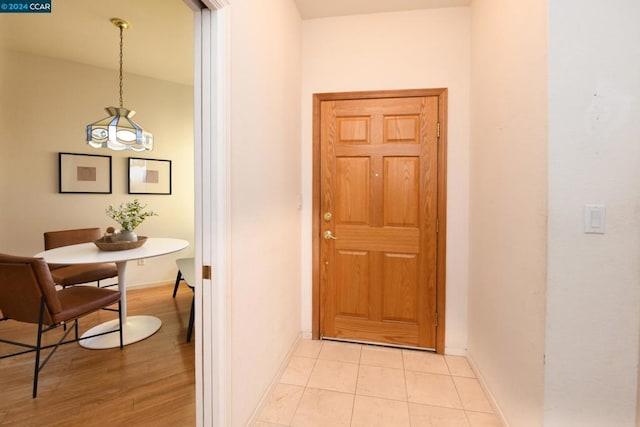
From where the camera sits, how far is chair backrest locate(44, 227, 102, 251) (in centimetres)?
269

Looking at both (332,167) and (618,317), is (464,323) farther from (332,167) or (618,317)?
(332,167)

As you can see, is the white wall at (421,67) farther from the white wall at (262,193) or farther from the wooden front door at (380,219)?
the white wall at (262,193)

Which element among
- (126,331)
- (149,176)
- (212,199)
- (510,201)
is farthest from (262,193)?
(149,176)

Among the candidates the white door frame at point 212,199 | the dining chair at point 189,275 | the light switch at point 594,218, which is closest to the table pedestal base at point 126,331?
the dining chair at point 189,275

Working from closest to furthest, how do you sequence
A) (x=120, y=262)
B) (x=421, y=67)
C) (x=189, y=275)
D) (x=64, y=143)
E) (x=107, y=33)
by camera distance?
(x=421, y=67)
(x=120, y=262)
(x=189, y=275)
(x=107, y=33)
(x=64, y=143)

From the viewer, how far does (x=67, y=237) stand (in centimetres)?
281

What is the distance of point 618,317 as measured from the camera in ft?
3.69

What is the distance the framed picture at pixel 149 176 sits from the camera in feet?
11.5

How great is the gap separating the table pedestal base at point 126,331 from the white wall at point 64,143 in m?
1.12

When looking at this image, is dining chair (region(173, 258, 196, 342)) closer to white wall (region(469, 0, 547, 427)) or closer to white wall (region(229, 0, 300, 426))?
white wall (region(229, 0, 300, 426))

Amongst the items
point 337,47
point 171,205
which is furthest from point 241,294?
point 171,205

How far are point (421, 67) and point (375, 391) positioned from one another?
7.82ft

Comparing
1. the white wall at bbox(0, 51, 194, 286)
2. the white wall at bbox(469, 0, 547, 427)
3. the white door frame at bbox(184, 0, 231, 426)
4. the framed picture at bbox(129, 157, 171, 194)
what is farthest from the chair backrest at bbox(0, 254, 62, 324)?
the white wall at bbox(469, 0, 547, 427)

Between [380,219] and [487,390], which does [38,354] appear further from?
[487,390]
